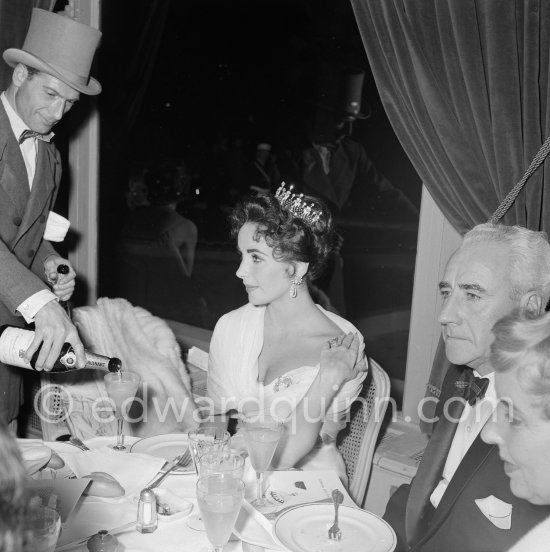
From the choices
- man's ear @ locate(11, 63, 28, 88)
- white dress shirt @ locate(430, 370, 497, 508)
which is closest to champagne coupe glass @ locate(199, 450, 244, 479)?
white dress shirt @ locate(430, 370, 497, 508)

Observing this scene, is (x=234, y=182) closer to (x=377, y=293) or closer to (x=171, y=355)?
(x=377, y=293)

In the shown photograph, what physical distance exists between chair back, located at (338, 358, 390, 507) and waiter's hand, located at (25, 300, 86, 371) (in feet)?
3.24

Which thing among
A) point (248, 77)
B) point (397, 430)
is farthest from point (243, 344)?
point (248, 77)

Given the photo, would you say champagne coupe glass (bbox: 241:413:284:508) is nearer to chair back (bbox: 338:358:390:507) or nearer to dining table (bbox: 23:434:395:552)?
dining table (bbox: 23:434:395:552)

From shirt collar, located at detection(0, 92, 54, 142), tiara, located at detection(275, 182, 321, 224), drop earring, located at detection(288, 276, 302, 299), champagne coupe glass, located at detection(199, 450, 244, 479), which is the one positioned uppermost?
shirt collar, located at detection(0, 92, 54, 142)

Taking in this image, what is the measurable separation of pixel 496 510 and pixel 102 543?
851 millimetres

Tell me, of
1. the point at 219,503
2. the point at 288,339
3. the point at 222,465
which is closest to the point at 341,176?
the point at 288,339

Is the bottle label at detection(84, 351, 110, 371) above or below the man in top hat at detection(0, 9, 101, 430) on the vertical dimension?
below

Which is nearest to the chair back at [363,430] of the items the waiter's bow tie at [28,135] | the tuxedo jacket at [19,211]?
the tuxedo jacket at [19,211]

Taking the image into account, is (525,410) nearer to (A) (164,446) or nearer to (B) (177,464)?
(B) (177,464)

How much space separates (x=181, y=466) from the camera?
1.67 meters

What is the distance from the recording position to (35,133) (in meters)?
2.51

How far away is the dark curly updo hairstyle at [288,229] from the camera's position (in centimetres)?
222

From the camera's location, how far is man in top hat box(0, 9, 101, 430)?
2434mm
